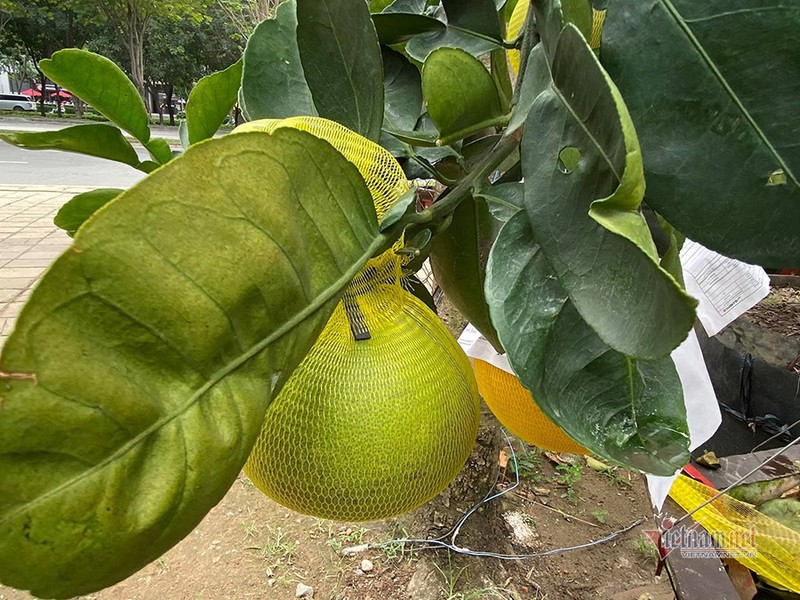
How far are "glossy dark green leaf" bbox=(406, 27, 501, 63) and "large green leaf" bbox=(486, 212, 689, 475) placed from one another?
209 mm

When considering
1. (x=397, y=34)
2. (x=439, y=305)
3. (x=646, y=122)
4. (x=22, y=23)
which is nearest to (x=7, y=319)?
(x=439, y=305)

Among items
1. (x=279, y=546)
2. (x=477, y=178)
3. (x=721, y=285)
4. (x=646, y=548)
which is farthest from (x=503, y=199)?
(x=646, y=548)

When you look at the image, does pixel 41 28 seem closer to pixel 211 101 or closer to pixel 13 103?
pixel 13 103

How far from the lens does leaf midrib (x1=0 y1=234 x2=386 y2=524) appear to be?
200 millimetres

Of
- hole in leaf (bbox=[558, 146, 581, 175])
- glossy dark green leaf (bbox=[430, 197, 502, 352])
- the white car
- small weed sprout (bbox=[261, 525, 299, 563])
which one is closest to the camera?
hole in leaf (bbox=[558, 146, 581, 175])

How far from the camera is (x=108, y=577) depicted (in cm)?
23

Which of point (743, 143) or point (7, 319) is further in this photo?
point (7, 319)

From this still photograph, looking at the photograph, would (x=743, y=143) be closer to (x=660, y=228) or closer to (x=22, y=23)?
(x=660, y=228)

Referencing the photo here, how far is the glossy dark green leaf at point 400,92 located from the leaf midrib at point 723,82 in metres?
0.30

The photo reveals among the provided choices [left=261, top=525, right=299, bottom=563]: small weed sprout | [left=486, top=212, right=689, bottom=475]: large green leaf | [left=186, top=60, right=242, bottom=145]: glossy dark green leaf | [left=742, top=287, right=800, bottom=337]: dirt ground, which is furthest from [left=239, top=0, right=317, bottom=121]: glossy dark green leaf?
[left=742, top=287, right=800, bottom=337]: dirt ground

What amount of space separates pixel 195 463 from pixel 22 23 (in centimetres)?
1527

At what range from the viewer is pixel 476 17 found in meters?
0.49

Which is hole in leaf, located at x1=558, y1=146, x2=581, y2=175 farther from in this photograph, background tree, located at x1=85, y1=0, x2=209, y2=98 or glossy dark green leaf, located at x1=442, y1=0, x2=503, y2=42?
background tree, located at x1=85, y1=0, x2=209, y2=98

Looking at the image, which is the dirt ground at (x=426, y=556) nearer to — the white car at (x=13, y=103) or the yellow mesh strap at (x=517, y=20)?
the yellow mesh strap at (x=517, y=20)
